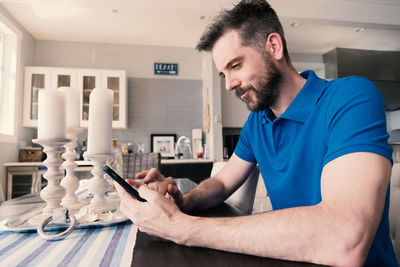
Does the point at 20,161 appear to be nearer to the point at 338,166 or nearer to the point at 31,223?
the point at 31,223

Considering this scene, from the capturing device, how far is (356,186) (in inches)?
19.7

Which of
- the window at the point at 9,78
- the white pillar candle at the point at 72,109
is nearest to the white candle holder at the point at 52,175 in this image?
the white pillar candle at the point at 72,109

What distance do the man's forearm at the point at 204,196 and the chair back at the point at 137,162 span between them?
137cm

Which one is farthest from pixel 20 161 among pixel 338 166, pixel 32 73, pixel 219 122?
pixel 338 166

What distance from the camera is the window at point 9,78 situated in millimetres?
3312

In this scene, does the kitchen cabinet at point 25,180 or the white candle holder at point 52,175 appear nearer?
the white candle holder at point 52,175

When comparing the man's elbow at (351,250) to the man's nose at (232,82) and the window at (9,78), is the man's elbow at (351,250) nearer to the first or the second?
the man's nose at (232,82)

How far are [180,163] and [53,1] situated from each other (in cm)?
235

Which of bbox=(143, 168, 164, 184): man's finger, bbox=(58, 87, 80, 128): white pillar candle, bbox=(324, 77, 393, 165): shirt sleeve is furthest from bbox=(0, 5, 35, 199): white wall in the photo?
bbox=(324, 77, 393, 165): shirt sleeve

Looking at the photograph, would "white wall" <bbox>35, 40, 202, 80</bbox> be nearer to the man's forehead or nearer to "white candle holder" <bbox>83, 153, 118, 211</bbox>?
the man's forehead

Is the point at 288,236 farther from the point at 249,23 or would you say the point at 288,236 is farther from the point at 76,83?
the point at 76,83

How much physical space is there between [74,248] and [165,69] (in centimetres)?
405

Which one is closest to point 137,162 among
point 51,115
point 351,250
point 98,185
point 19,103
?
Result: point 98,185

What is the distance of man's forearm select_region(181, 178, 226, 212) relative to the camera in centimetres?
86
